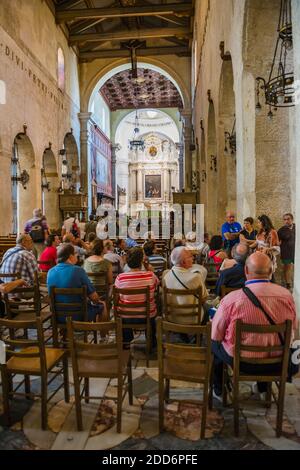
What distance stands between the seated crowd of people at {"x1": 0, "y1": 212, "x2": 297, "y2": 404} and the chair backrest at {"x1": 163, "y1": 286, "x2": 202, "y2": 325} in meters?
0.02

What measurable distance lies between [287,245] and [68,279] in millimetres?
4431

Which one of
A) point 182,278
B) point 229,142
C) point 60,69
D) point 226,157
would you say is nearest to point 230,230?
point 229,142

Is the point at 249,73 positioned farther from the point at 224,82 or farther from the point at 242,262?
the point at 242,262

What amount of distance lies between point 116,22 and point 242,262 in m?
20.3

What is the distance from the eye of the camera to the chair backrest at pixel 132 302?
4184 millimetres

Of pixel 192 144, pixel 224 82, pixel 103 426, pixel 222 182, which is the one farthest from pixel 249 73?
pixel 192 144

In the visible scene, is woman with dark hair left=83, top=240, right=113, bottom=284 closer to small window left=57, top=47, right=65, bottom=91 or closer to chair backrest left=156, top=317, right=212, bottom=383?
chair backrest left=156, top=317, right=212, bottom=383

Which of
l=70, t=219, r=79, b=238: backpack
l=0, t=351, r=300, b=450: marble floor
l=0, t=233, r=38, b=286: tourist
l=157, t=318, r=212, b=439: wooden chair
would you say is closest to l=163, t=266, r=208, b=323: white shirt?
l=0, t=351, r=300, b=450: marble floor

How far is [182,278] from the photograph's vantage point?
4238 millimetres

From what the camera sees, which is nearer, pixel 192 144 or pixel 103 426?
pixel 103 426

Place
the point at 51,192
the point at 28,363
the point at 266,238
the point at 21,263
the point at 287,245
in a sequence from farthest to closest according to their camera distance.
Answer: the point at 51,192 < the point at 287,245 < the point at 266,238 < the point at 21,263 < the point at 28,363

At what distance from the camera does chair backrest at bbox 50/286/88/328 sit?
4051 millimetres

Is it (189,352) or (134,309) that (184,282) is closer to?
(134,309)

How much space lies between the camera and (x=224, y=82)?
9.09m
